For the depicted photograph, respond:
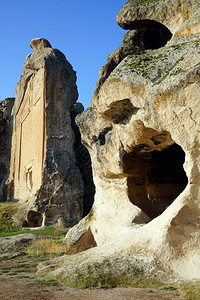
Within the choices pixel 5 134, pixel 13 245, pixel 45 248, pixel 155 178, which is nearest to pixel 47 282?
pixel 45 248

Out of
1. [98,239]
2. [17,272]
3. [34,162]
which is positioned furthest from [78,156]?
[17,272]

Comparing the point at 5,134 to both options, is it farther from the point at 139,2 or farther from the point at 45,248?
the point at 139,2

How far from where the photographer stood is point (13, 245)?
8.59 meters

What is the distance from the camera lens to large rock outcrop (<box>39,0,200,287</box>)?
4617mm

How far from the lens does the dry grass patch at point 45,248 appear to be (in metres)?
7.85

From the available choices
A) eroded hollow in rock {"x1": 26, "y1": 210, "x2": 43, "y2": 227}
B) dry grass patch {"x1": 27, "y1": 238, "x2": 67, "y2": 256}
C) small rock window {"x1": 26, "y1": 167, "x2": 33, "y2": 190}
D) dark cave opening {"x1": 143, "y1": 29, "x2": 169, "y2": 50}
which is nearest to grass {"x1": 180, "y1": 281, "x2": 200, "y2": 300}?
dry grass patch {"x1": 27, "y1": 238, "x2": 67, "y2": 256}

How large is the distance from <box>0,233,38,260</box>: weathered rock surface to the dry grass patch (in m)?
0.21

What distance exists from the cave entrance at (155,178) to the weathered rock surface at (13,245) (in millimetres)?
3305

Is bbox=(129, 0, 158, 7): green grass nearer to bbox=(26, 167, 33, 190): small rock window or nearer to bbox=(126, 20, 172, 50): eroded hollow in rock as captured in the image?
bbox=(126, 20, 172, 50): eroded hollow in rock

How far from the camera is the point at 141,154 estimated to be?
7.11m

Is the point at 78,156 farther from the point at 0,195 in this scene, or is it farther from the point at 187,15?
the point at 187,15

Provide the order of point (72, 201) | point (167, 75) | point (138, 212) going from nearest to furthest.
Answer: point (167, 75) → point (138, 212) → point (72, 201)

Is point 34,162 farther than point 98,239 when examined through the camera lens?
Yes

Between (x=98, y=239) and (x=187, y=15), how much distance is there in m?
5.16
